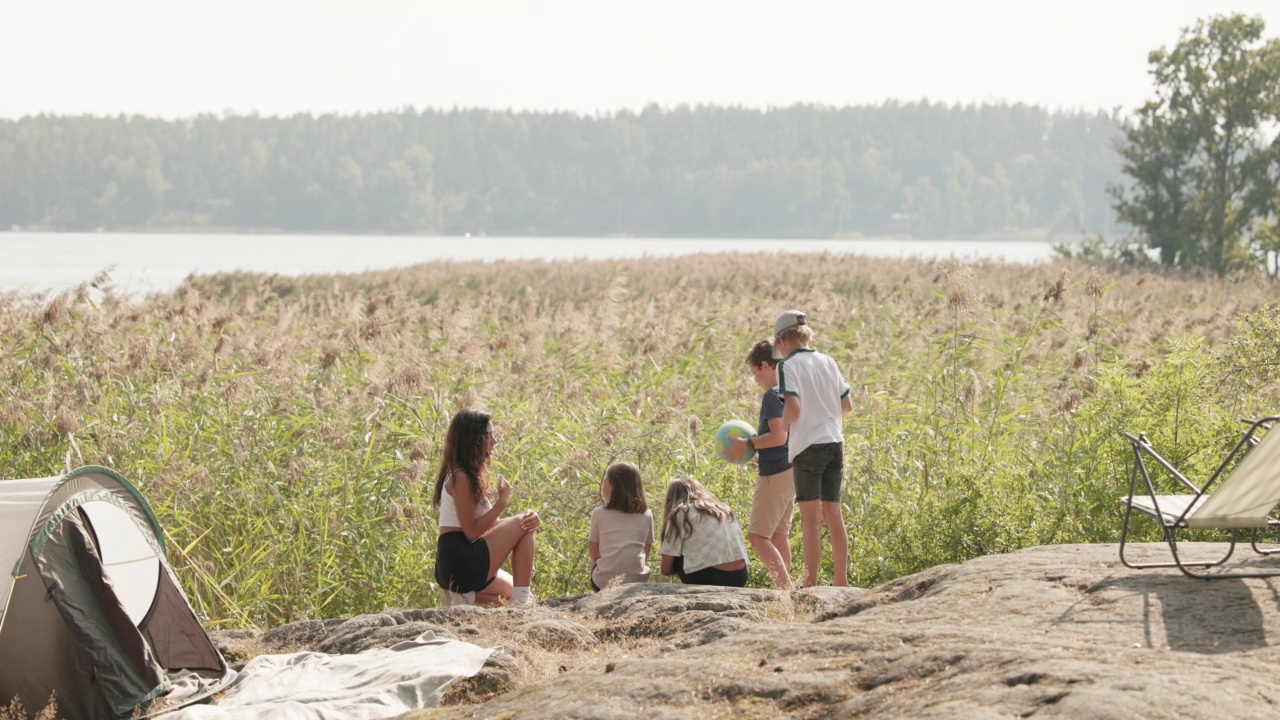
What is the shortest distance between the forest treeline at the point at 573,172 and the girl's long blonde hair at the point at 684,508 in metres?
120

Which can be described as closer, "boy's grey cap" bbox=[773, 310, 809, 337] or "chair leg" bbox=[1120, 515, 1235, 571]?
"chair leg" bbox=[1120, 515, 1235, 571]

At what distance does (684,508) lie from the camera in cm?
707

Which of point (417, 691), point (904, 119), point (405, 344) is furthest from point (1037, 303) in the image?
point (904, 119)

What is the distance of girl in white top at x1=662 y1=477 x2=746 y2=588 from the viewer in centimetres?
710

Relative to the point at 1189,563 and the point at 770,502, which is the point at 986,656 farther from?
the point at 770,502

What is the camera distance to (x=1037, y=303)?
46.4 ft

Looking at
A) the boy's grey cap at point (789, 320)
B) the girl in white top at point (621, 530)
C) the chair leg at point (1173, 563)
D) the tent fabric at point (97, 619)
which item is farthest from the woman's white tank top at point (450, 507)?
the chair leg at point (1173, 563)

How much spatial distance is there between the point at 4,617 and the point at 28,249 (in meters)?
65.3

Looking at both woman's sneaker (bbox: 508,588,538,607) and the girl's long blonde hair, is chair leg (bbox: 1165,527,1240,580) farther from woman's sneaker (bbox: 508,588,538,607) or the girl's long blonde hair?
woman's sneaker (bbox: 508,588,538,607)

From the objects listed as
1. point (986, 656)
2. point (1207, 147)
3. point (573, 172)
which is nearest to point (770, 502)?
point (986, 656)

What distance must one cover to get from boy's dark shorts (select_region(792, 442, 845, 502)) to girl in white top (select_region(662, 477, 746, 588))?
1.36 feet

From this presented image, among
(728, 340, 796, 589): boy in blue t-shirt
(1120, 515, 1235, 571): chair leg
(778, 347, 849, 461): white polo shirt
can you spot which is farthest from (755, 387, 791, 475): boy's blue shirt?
(1120, 515, 1235, 571): chair leg

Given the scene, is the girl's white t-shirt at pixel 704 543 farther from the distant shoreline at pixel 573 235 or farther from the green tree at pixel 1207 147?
the distant shoreline at pixel 573 235

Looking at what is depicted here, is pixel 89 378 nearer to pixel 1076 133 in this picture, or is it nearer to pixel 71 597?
pixel 71 597
